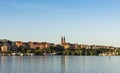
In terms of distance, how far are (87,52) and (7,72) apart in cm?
15186

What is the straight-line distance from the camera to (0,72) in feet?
160

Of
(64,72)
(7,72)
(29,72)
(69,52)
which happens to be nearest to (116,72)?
(64,72)

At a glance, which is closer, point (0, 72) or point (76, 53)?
point (0, 72)

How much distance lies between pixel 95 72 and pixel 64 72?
4.45m

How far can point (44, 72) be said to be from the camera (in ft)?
160

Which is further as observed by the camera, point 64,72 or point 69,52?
point 69,52

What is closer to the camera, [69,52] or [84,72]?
[84,72]

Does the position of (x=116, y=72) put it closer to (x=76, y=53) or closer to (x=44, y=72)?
(x=44, y=72)

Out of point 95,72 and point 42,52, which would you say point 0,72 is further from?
Answer: point 42,52

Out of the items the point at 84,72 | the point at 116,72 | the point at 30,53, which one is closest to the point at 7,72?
the point at 84,72

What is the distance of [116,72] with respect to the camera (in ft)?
158

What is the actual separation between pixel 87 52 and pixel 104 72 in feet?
498

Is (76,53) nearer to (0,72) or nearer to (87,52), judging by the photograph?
(87,52)

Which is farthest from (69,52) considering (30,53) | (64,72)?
(64,72)
